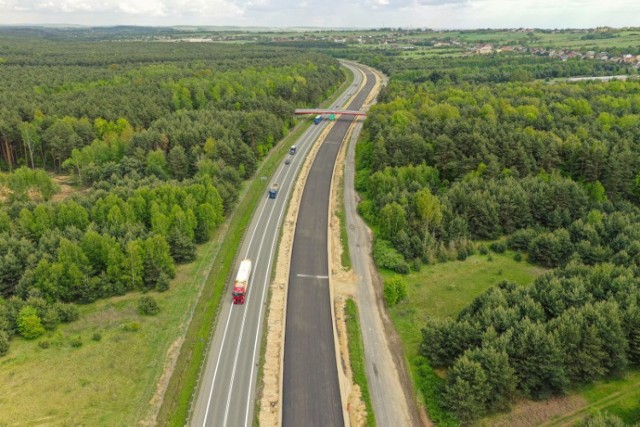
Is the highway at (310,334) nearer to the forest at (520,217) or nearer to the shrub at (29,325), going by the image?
the forest at (520,217)

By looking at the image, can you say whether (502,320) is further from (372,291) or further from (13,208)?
(13,208)

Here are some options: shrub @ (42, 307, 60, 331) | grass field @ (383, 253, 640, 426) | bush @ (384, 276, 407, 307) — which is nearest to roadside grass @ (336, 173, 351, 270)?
grass field @ (383, 253, 640, 426)

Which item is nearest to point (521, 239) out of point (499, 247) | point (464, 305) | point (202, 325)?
point (499, 247)

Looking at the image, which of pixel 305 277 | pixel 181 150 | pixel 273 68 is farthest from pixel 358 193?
pixel 273 68

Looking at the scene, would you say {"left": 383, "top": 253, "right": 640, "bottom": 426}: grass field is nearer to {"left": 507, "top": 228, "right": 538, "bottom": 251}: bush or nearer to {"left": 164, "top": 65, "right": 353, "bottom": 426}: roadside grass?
{"left": 507, "top": 228, "right": 538, "bottom": 251}: bush

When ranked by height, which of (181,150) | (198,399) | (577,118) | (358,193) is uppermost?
(577,118)
